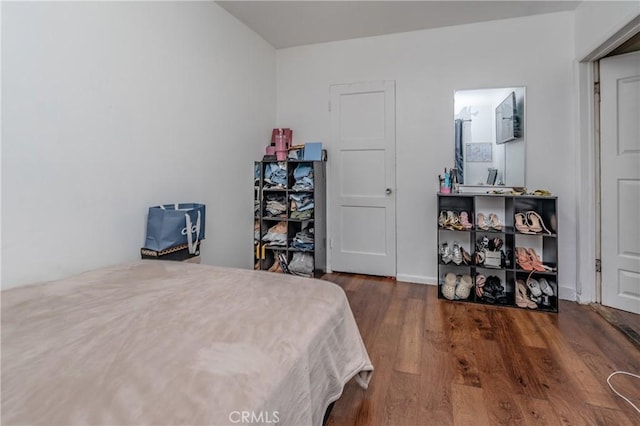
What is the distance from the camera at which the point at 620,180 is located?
104 inches

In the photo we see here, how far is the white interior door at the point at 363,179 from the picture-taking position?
353 centimetres

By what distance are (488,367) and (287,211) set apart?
221cm

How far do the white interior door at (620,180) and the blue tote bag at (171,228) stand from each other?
10.8ft

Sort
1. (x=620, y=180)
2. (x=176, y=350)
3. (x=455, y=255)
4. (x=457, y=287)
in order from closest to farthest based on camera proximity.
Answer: (x=176, y=350), (x=620, y=180), (x=457, y=287), (x=455, y=255)

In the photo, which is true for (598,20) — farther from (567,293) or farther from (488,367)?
(488,367)

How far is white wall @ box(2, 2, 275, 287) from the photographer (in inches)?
60.7

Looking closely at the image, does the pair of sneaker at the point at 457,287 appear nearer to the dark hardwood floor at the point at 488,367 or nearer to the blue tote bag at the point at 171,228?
the dark hardwood floor at the point at 488,367

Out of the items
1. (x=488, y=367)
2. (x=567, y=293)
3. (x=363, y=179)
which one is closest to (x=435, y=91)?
(x=363, y=179)

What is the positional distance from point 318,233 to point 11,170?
2507mm

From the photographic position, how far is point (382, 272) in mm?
3607

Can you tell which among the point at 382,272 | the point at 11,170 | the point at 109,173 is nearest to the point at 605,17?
the point at 382,272

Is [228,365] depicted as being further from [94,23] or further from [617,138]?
[617,138]

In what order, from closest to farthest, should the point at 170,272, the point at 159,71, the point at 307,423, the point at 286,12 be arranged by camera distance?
the point at 307,423 < the point at 170,272 < the point at 159,71 < the point at 286,12

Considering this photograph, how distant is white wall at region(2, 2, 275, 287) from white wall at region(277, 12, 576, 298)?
104 cm
